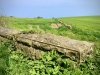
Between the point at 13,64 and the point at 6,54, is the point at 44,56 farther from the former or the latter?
the point at 6,54

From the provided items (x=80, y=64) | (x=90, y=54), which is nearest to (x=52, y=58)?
(x=80, y=64)

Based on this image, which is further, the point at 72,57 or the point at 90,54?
→ the point at 90,54

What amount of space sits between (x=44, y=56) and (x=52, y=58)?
35 centimetres

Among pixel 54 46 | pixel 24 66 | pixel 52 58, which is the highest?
pixel 54 46

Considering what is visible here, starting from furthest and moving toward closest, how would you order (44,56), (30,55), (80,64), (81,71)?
(30,55) < (44,56) < (80,64) < (81,71)

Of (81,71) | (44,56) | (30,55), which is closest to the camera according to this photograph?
(81,71)

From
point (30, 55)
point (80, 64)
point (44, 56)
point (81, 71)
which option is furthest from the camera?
point (30, 55)

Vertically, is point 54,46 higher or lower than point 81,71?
higher

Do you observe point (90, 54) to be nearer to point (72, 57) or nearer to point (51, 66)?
point (72, 57)

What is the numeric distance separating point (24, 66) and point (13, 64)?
0.54 metres

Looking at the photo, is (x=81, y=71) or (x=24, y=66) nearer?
(x=81, y=71)

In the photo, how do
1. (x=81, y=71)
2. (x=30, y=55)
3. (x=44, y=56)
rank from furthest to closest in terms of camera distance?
1. (x=30, y=55)
2. (x=44, y=56)
3. (x=81, y=71)

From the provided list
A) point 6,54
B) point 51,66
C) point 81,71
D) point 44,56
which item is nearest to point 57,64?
point 51,66

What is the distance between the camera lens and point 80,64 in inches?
217
